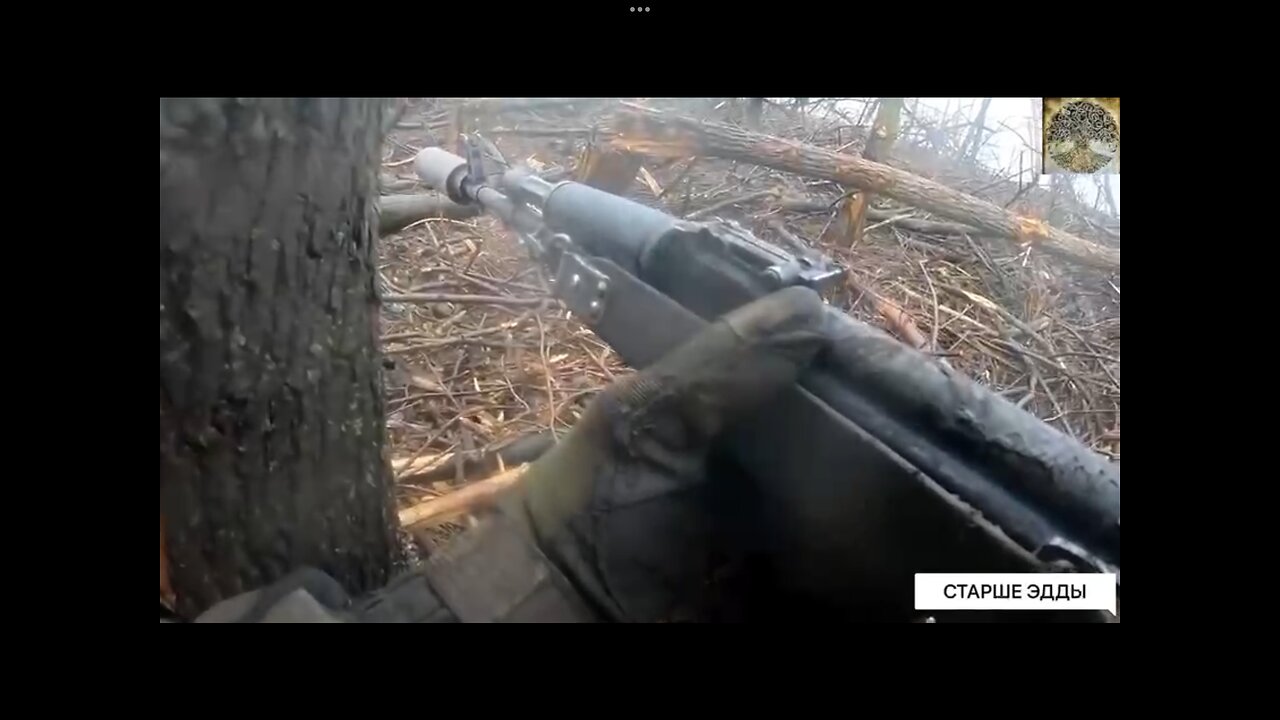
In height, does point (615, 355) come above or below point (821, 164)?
below

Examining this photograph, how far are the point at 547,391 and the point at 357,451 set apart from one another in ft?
0.53

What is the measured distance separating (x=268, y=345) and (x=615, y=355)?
0.27 metres

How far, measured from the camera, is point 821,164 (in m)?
0.87

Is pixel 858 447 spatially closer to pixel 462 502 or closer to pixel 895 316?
pixel 895 316

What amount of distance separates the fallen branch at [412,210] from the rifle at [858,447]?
1 cm

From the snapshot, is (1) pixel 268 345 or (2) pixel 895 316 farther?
(2) pixel 895 316

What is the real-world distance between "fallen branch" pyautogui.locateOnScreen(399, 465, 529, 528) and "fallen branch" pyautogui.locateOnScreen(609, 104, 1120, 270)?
0.96ft

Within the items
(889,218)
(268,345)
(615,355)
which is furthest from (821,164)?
(268,345)

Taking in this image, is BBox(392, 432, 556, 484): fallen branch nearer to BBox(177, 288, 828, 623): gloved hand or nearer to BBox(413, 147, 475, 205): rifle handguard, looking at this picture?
BBox(177, 288, 828, 623): gloved hand

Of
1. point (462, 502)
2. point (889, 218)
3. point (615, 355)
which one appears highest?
point (889, 218)
